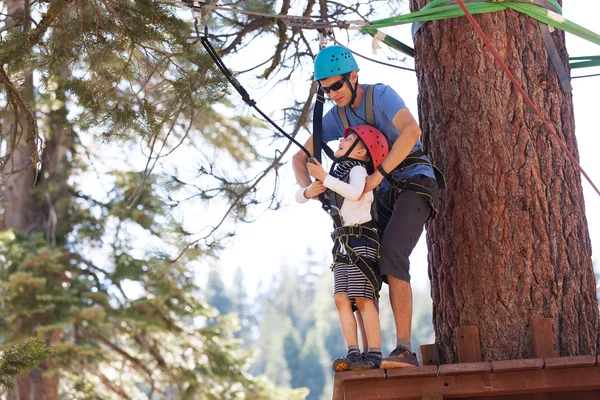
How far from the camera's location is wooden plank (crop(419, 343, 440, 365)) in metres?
3.76

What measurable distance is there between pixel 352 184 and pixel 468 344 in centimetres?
86

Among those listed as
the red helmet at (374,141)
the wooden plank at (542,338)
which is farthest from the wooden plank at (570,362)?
the red helmet at (374,141)

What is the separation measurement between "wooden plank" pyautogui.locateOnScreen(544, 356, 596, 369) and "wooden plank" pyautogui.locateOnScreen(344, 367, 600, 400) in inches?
2.0

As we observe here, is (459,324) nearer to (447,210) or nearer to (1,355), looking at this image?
(447,210)

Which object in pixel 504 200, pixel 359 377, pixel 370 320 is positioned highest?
pixel 504 200

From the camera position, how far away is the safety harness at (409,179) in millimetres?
3729

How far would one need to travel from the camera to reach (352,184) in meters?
3.66

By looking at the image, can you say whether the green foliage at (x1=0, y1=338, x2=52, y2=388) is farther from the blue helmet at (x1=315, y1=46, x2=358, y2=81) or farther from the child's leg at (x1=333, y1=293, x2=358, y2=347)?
the blue helmet at (x1=315, y1=46, x2=358, y2=81)

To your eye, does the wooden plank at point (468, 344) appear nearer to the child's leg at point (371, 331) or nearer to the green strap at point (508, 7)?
the child's leg at point (371, 331)

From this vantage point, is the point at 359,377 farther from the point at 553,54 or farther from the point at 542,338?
the point at 553,54

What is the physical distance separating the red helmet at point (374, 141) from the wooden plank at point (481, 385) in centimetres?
99

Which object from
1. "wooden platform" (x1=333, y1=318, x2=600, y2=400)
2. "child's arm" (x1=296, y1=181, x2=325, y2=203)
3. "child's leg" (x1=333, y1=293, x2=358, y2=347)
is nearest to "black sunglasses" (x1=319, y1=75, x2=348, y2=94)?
"child's arm" (x1=296, y1=181, x2=325, y2=203)

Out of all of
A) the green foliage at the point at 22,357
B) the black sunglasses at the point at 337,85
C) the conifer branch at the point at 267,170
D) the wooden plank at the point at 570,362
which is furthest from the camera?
the conifer branch at the point at 267,170

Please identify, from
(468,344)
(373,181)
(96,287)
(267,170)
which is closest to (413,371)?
(468,344)
